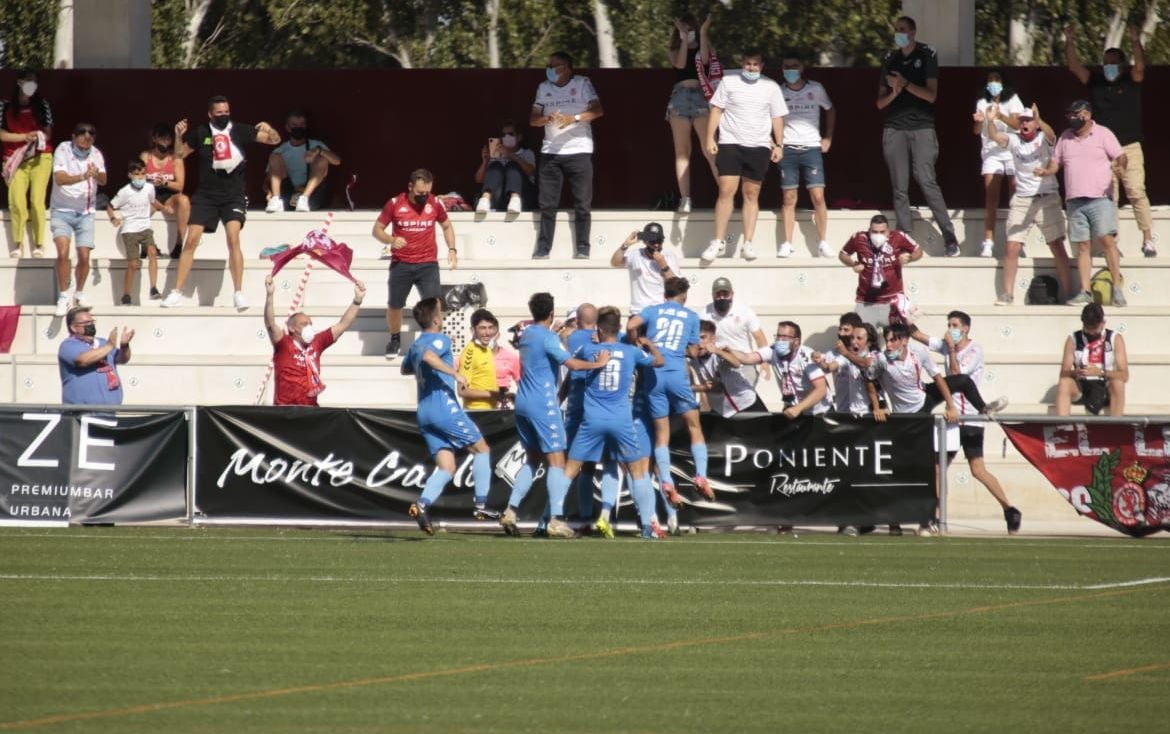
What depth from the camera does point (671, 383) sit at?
16.3 meters

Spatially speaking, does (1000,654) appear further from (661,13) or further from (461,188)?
(661,13)

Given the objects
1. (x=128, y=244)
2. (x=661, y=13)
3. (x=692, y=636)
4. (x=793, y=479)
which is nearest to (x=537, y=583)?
(x=692, y=636)

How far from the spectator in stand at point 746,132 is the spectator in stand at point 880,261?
2185mm

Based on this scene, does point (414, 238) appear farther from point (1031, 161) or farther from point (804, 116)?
point (1031, 161)

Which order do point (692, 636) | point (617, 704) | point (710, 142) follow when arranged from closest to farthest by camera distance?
Answer: point (617, 704) < point (692, 636) < point (710, 142)

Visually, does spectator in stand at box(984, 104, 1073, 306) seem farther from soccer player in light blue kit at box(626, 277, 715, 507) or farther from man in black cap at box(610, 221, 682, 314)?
soccer player in light blue kit at box(626, 277, 715, 507)

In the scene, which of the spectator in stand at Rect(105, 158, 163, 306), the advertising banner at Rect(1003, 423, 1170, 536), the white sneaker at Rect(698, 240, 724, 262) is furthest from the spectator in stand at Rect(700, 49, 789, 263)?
the spectator in stand at Rect(105, 158, 163, 306)

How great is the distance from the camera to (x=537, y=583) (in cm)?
1212

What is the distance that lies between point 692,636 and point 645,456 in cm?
587

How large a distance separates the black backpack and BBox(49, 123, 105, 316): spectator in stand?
1151 cm

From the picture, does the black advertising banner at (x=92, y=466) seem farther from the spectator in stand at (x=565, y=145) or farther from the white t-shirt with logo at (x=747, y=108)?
the white t-shirt with logo at (x=747, y=108)

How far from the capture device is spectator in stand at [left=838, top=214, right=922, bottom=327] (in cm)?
1994

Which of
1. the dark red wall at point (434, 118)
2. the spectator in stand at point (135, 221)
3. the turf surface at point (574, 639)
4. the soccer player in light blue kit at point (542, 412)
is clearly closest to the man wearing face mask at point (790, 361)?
the soccer player in light blue kit at point (542, 412)

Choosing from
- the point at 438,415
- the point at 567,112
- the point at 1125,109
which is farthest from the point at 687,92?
the point at 438,415
